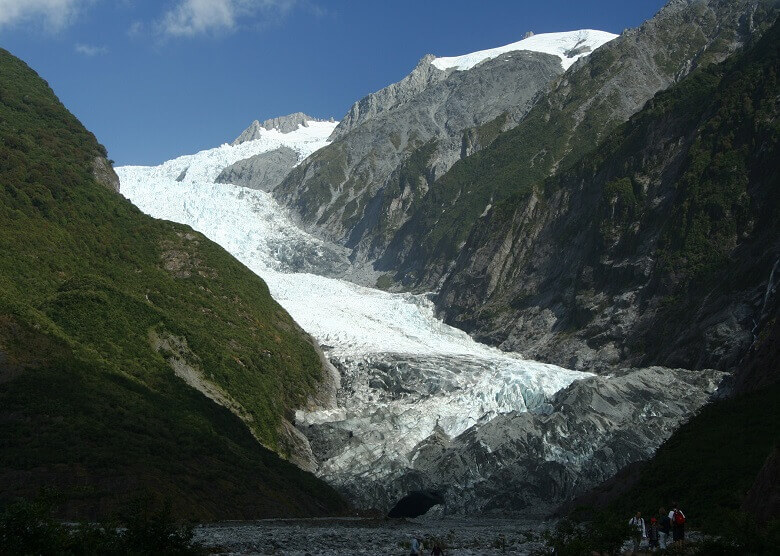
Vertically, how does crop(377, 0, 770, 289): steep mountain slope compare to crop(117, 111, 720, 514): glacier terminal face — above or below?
above

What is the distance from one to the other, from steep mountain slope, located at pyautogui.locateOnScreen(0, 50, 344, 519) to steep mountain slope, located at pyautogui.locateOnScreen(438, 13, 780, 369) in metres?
37.6

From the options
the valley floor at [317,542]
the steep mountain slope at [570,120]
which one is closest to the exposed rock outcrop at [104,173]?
the valley floor at [317,542]

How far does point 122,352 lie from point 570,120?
13376 centimetres

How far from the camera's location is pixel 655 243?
109750mm

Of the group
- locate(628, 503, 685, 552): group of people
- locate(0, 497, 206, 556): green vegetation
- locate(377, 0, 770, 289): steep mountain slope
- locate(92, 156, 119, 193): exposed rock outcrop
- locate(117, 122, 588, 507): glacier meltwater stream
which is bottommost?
locate(628, 503, 685, 552): group of people

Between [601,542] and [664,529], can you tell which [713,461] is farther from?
[601,542]

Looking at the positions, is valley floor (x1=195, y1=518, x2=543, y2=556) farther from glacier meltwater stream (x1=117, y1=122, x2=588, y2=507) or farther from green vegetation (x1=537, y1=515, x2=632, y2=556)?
glacier meltwater stream (x1=117, y1=122, x2=588, y2=507)

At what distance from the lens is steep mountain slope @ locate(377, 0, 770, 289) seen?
553 ft

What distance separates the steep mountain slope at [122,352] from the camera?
139ft

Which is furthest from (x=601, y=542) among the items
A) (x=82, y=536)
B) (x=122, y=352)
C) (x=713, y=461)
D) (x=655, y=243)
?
(x=655, y=243)

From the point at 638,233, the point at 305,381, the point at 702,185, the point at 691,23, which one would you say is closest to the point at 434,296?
the point at 638,233

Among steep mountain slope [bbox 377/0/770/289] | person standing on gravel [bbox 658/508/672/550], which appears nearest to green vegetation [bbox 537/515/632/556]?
person standing on gravel [bbox 658/508/672/550]

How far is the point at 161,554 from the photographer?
2116cm

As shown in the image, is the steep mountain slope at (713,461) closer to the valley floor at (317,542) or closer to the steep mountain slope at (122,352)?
the valley floor at (317,542)
